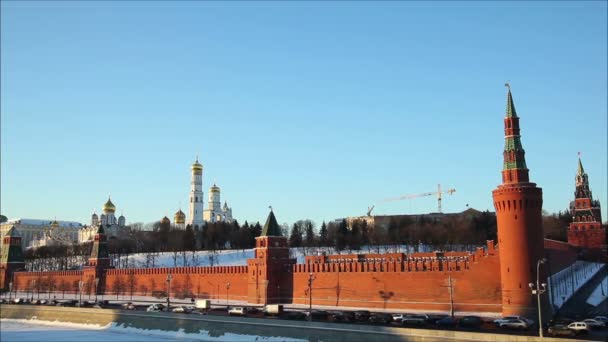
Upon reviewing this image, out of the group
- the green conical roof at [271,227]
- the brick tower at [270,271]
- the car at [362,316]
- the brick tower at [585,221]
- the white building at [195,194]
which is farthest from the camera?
the white building at [195,194]

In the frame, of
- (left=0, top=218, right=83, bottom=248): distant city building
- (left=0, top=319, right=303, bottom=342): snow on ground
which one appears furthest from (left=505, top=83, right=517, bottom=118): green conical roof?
(left=0, top=218, right=83, bottom=248): distant city building

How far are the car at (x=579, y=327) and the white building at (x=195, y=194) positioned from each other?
105 metres

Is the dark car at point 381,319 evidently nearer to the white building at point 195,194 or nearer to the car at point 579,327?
the car at point 579,327

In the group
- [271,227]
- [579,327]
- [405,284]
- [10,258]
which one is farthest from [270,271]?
[10,258]

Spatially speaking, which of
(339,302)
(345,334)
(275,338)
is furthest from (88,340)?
(339,302)

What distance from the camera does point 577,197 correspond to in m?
97.6

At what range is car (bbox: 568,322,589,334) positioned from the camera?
31.6 meters

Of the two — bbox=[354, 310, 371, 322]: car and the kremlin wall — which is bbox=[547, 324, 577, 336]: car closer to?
the kremlin wall

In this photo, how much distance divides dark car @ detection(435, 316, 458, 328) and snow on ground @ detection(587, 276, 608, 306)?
2099 cm

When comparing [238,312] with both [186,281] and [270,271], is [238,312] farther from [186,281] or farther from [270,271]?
[186,281]

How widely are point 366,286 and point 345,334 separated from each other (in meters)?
18.0

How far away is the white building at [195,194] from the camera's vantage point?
426 ft

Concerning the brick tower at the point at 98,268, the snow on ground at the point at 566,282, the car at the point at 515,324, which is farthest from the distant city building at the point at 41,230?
the car at the point at 515,324

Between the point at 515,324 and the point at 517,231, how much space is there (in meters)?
8.64
